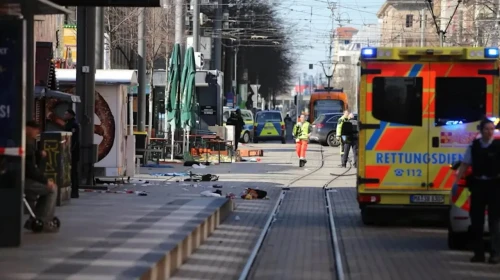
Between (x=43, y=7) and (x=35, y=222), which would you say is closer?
(x=43, y=7)

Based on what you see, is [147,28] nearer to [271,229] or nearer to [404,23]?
[271,229]

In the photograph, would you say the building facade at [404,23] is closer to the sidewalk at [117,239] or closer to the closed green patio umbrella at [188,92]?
the closed green patio umbrella at [188,92]

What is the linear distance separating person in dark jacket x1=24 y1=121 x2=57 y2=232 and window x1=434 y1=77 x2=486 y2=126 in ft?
21.2

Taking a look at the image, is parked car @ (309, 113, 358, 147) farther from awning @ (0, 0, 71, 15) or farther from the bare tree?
awning @ (0, 0, 71, 15)

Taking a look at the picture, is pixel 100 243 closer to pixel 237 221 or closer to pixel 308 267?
pixel 308 267

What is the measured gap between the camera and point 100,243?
485 inches

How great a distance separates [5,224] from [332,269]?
12.5 feet

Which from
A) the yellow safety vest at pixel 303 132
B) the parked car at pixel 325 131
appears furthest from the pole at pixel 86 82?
the parked car at pixel 325 131

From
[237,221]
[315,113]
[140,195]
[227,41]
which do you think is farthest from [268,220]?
[227,41]

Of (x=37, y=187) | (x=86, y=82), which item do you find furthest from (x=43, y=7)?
(x=86, y=82)

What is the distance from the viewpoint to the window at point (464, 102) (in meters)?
16.8

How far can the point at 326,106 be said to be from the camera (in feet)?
208

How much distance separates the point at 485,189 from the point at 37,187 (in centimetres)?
552

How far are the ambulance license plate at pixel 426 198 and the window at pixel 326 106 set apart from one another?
46.3 meters
